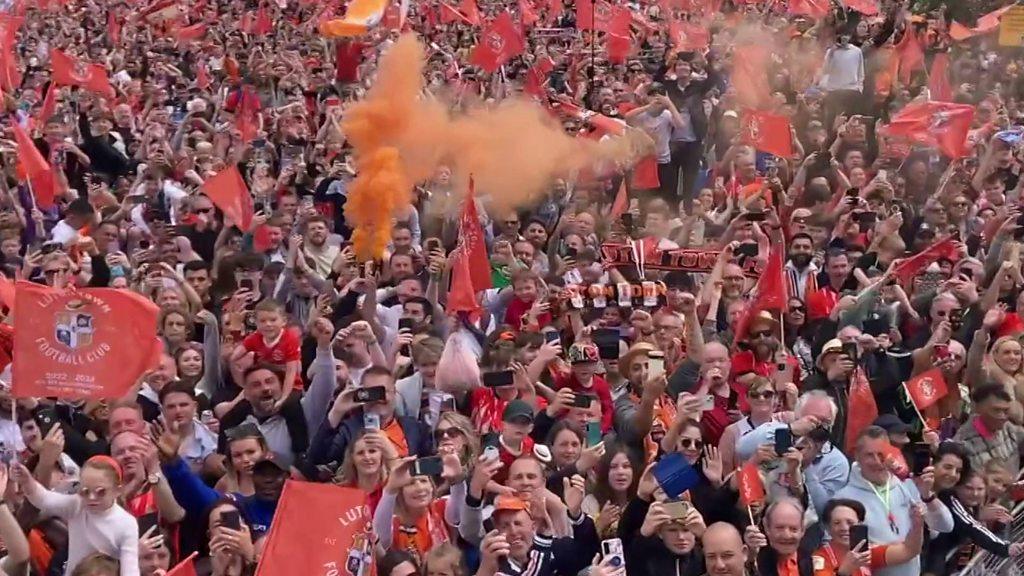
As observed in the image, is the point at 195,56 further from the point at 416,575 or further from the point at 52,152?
the point at 416,575

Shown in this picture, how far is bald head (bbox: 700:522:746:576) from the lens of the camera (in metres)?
5.10

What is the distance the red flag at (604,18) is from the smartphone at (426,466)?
13.0 m

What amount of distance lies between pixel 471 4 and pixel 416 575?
640 inches

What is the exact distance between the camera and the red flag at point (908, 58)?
1628 centimetres

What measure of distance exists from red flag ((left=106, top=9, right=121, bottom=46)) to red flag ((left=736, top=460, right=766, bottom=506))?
15.2 metres

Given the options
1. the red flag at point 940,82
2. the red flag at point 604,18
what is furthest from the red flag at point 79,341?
the red flag at point 604,18

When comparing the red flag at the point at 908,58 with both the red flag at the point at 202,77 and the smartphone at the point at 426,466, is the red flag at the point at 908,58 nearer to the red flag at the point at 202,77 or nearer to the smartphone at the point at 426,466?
the red flag at the point at 202,77

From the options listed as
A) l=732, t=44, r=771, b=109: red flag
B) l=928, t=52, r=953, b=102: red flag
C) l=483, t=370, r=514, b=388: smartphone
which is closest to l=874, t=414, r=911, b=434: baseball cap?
l=483, t=370, r=514, b=388: smartphone

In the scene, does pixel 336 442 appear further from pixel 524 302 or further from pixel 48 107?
pixel 48 107

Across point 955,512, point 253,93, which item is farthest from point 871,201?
point 253,93

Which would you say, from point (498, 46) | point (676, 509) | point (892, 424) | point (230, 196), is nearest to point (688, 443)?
point (676, 509)

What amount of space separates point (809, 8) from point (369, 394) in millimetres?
14803

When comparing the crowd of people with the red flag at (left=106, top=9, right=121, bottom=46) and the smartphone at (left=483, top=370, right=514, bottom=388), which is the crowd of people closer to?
the smartphone at (left=483, top=370, right=514, bottom=388)

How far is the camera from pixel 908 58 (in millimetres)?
16344
